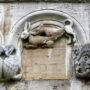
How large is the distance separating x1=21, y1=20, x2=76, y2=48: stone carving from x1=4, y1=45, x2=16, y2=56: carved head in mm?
342

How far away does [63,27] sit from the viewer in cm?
1022

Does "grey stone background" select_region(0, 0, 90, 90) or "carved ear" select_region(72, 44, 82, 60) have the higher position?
"grey stone background" select_region(0, 0, 90, 90)

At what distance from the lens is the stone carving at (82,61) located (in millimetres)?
9570

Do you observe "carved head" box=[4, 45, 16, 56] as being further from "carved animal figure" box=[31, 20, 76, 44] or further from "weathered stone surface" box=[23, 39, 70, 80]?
"carved animal figure" box=[31, 20, 76, 44]

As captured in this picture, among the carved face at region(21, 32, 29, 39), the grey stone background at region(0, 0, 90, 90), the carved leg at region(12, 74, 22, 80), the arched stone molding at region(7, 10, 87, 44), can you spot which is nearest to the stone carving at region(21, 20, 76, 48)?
the carved face at region(21, 32, 29, 39)

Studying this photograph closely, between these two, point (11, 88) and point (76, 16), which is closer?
point (11, 88)

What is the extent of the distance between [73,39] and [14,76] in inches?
59.0

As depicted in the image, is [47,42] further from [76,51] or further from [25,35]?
[76,51]

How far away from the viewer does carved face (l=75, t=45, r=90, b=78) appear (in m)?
9.56

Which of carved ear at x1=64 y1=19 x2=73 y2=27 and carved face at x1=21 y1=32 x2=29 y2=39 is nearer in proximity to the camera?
carved face at x1=21 y1=32 x2=29 y2=39

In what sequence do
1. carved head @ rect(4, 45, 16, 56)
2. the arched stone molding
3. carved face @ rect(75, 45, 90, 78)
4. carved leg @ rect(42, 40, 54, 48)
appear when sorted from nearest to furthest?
carved face @ rect(75, 45, 90, 78), carved head @ rect(4, 45, 16, 56), carved leg @ rect(42, 40, 54, 48), the arched stone molding

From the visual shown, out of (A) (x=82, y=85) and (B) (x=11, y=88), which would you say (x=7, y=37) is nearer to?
(B) (x=11, y=88)

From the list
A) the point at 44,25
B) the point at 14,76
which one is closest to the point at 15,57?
the point at 14,76

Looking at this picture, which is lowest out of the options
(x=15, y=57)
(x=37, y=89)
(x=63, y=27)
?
(x=37, y=89)
